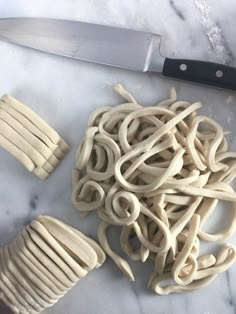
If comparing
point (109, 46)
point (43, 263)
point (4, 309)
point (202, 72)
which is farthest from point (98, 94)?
point (4, 309)

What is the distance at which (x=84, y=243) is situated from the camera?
135cm

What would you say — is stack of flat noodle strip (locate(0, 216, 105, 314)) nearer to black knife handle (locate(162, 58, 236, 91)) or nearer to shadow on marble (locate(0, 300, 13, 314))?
shadow on marble (locate(0, 300, 13, 314))

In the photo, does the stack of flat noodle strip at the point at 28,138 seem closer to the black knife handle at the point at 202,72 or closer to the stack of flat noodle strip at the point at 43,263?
the stack of flat noodle strip at the point at 43,263

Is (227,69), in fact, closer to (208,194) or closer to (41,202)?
(208,194)

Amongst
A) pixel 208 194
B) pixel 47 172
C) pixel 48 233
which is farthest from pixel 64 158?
pixel 208 194

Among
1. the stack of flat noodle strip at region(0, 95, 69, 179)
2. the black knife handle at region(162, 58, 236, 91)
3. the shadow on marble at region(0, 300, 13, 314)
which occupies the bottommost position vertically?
the shadow on marble at region(0, 300, 13, 314)

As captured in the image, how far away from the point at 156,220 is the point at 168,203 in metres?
0.05

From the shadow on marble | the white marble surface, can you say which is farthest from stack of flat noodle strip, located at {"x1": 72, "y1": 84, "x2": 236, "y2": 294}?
the shadow on marble

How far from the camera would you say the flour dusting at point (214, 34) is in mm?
1443

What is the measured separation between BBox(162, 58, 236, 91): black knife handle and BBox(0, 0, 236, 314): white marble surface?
3 cm

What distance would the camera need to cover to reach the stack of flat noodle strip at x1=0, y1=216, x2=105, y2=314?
4.43ft

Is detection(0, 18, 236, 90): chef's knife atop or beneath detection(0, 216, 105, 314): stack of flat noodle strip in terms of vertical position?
atop

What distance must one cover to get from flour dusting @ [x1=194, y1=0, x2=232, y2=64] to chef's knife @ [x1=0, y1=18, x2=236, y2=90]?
6 centimetres

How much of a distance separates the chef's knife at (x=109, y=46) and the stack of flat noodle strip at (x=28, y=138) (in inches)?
5.5
